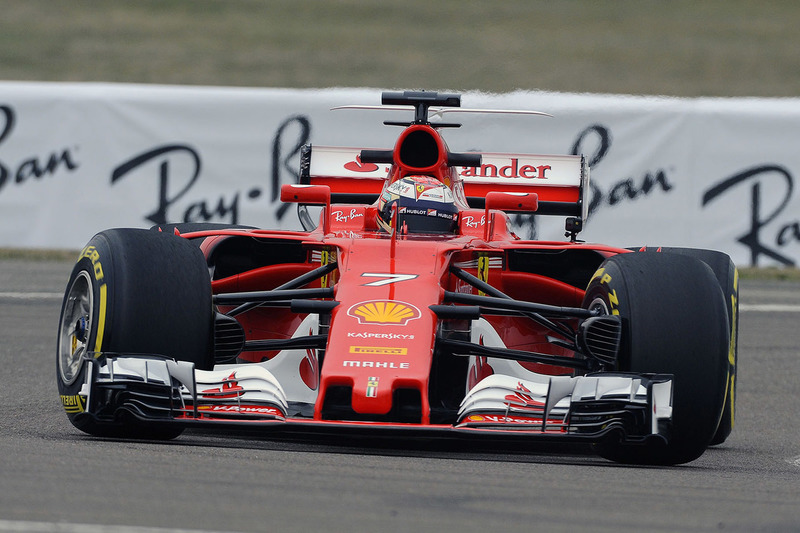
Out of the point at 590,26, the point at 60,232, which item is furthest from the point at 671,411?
the point at 590,26

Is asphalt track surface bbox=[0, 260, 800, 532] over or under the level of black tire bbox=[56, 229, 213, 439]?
under

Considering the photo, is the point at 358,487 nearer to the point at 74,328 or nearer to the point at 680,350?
the point at 680,350

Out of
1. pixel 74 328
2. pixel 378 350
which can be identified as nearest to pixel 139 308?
pixel 74 328

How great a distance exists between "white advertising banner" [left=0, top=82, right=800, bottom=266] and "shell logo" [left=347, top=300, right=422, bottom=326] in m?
7.53

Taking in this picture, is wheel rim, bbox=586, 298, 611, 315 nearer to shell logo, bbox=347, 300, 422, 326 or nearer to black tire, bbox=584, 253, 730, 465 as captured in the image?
black tire, bbox=584, 253, 730, 465

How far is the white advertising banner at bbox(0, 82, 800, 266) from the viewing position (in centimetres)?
1384

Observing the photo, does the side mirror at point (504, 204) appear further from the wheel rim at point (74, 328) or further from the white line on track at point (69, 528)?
the white line on track at point (69, 528)

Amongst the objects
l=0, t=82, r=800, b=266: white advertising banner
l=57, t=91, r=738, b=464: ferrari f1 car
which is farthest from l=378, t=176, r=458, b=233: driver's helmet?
l=0, t=82, r=800, b=266: white advertising banner

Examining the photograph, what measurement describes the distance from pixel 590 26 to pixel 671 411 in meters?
23.6

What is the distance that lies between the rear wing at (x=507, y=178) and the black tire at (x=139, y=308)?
2748 millimetres

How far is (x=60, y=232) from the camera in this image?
1421cm

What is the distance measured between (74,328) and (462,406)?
182 cm

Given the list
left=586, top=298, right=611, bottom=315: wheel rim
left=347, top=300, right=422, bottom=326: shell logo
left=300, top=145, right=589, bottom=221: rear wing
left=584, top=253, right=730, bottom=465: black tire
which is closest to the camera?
left=584, top=253, right=730, bottom=465: black tire

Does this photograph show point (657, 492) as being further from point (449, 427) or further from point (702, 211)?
point (702, 211)
